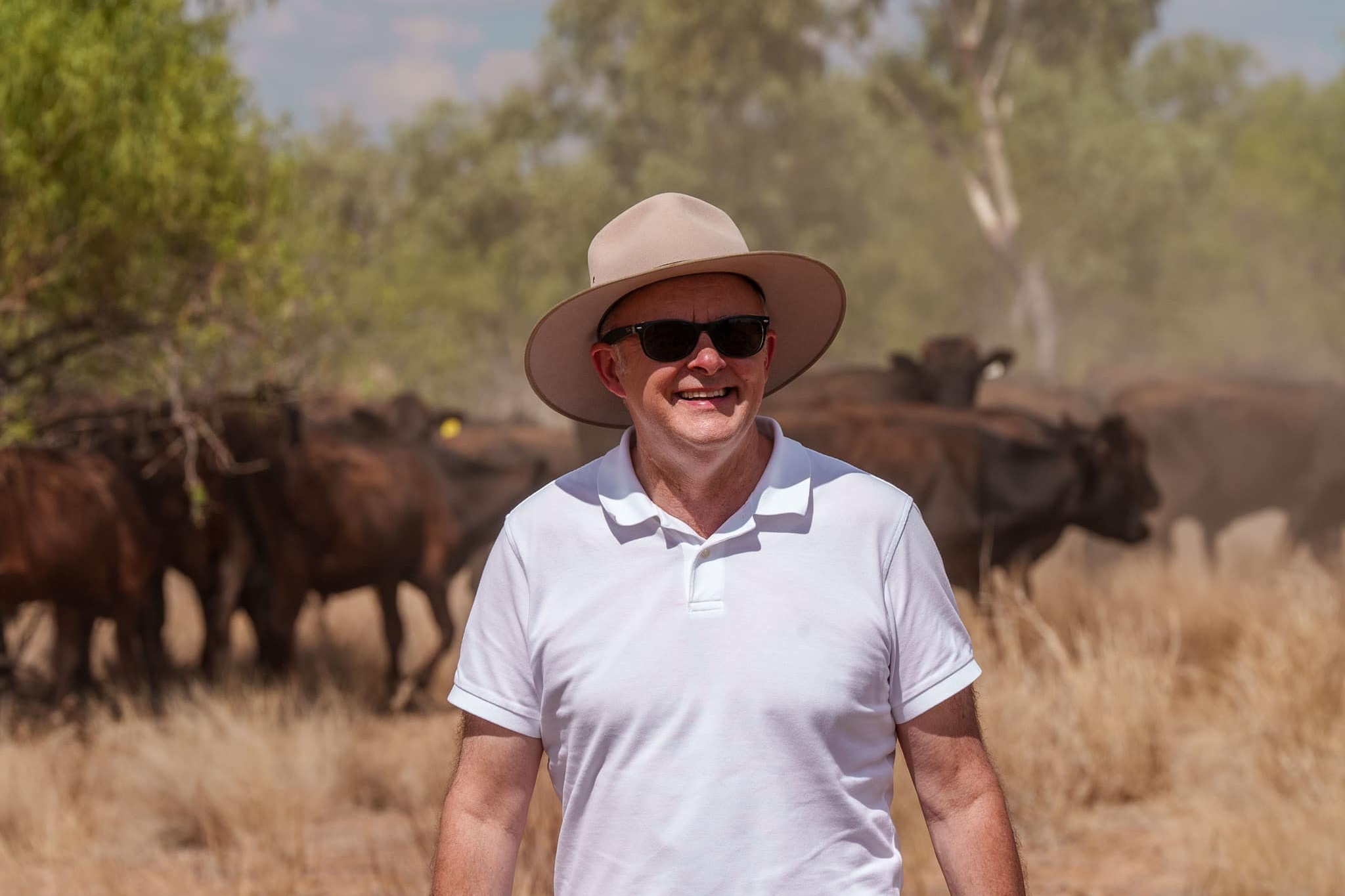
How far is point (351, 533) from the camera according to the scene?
451 inches

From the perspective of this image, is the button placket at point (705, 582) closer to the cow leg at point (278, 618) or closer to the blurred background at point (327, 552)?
the blurred background at point (327, 552)

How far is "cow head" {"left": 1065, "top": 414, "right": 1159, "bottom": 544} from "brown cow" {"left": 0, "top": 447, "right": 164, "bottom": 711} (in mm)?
6725

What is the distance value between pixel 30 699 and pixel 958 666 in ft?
31.1

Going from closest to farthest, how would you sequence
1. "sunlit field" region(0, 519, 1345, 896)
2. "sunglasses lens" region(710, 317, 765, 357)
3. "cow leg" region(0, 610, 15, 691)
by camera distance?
"sunglasses lens" region(710, 317, 765, 357) < "sunlit field" region(0, 519, 1345, 896) < "cow leg" region(0, 610, 15, 691)

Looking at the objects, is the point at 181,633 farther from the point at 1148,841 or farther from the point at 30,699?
the point at 1148,841

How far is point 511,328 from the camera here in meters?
48.2

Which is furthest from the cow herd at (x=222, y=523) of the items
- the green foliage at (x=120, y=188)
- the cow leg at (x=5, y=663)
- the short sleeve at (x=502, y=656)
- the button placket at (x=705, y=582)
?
the button placket at (x=705, y=582)

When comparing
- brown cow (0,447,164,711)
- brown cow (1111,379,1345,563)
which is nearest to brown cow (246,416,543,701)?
brown cow (0,447,164,711)

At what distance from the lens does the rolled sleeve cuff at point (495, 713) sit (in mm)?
2576

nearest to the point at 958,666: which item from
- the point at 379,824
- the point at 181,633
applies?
the point at 379,824

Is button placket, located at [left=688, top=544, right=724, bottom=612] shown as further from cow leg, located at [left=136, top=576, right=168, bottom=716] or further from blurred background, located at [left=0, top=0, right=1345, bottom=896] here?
cow leg, located at [left=136, top=576, right=168, bottom=716]

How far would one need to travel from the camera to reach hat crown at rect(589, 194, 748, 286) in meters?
2.60

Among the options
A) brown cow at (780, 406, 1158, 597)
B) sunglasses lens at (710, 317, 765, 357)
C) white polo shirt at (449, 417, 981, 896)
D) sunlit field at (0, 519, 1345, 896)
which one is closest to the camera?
white polo shirt at (449, 417, 981, 896)

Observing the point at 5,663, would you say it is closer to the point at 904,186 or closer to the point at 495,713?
the point at 495,713
